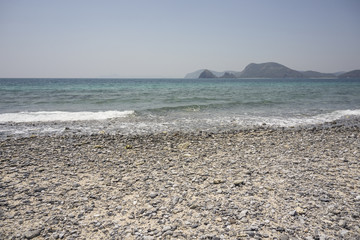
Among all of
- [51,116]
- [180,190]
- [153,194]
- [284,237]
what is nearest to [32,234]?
[153,194]

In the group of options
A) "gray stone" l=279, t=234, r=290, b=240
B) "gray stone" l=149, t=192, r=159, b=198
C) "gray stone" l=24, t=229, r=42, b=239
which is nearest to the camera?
"gray stone" l=279, t=234, r=290, b=240

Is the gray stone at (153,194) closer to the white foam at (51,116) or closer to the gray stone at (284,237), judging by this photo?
the gray stone at (284,237)

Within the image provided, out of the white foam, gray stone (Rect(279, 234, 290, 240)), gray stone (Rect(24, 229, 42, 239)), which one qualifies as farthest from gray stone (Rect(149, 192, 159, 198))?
the white foam

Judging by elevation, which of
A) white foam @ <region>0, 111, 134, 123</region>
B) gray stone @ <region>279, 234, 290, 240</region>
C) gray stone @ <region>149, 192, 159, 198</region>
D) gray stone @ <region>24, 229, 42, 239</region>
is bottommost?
gray stone @ <region>24, 229, 42, 239</region>

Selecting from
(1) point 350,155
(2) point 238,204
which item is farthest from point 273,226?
(1) point 350,155

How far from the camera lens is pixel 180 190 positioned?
17.2 feet

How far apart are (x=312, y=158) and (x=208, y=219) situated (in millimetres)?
5107

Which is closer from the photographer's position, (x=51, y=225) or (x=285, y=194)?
(x=51, y=225)

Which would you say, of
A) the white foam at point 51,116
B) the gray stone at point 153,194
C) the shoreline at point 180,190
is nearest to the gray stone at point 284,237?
the shoreline at point 180,190

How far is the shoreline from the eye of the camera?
392 cm

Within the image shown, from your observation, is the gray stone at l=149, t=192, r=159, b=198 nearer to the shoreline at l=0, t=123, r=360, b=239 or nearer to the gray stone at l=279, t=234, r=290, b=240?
the shoreline at l=0, t=123, r=360, b=239

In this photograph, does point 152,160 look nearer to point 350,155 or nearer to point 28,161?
point 28,161

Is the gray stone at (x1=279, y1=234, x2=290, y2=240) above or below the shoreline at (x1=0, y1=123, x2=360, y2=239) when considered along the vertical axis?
below

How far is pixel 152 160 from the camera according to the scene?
732 centimetres
